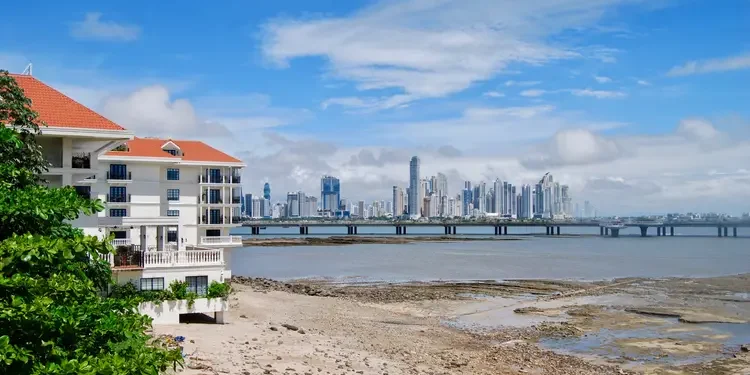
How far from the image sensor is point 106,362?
29.9ft

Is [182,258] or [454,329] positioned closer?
[182,258]

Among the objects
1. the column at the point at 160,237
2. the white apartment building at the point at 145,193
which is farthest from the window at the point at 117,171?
the column at the point at 160,237

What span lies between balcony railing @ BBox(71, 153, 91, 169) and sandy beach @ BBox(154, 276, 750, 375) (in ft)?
20.0

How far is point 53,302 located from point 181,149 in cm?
4200

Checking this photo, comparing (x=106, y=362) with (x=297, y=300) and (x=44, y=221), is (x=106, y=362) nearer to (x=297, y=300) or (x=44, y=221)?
(x=44, y=221)

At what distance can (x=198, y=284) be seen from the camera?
27.0 metres

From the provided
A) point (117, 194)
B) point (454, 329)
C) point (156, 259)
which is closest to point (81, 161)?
point (156, 259)

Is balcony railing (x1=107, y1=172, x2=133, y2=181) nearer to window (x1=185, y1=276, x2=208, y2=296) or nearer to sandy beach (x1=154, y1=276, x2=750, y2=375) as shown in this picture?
sandy beach (x1=154, y1=276, x2=750, y2=375)

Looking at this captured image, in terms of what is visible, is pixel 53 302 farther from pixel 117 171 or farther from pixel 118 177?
pixel 117 171

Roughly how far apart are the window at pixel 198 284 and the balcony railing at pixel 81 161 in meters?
5.86

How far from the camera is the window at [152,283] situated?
2592 centimetres

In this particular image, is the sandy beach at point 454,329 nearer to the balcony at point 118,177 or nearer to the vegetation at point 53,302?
the vegetation at point 53,302

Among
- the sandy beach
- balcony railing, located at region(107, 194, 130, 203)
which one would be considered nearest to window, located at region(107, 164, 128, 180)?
balcony railing, located at region(107, 194, 130, 203)

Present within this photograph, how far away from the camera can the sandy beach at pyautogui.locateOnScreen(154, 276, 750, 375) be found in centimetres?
2319
